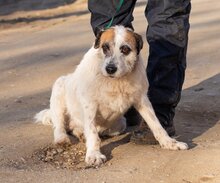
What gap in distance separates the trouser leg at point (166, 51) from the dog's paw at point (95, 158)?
2.79 ft

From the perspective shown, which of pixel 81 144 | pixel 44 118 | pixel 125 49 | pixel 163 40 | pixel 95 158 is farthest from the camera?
pixel 44 118

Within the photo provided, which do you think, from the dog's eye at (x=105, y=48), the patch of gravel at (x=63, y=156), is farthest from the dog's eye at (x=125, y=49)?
the patch of gravel at (x=63, y=156)

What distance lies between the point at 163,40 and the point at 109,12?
0.62 m

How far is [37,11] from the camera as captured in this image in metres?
19.7

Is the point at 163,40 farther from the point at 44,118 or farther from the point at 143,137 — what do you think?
the point at 44,118

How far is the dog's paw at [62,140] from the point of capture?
481cm

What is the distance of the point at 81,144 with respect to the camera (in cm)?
493

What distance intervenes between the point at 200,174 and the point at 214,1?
1539 centimetres

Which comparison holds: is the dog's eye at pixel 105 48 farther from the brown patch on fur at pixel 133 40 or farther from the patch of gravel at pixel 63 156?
the patch of gravel at pixel 63 156

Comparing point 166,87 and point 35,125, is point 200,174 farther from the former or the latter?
point 35,125

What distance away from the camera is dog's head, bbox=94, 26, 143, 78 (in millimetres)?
4324

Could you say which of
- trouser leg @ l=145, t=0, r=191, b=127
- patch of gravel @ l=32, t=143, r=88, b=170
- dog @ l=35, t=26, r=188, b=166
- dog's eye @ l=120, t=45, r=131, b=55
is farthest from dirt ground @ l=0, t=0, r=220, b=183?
dog's eye @ l=120, t=45, r=131, b=55

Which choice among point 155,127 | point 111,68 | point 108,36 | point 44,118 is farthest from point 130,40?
point 44,118

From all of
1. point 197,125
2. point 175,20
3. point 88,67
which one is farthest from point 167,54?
point 197,125
